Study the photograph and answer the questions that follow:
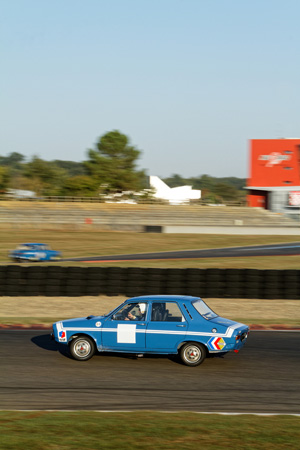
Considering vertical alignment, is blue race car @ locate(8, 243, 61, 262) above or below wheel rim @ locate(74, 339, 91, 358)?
above

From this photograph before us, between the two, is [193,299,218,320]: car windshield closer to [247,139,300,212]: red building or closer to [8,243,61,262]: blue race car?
[8,243,61,262]: blue race car

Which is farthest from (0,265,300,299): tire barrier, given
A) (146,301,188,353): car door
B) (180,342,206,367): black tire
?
(180,342,206,367): black tire

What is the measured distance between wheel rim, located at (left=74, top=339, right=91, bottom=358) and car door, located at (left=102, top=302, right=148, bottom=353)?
1.10ft

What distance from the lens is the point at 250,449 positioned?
549cm

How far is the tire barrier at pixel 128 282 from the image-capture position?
18.5m

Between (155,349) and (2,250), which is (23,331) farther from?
(2,250)

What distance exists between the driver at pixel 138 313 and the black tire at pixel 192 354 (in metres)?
0.95

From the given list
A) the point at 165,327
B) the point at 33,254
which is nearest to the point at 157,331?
the point at 165,327

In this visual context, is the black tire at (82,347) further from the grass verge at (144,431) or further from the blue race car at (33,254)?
the blue race car at (33,254)

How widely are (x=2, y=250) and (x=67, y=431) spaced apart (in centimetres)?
3205

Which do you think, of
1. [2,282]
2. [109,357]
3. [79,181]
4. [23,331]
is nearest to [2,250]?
[2,282]

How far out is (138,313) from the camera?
10.5 metres

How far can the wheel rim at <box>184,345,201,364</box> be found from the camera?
10242 mm

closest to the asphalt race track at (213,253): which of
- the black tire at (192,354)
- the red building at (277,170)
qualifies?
the black tire at (192,354)
